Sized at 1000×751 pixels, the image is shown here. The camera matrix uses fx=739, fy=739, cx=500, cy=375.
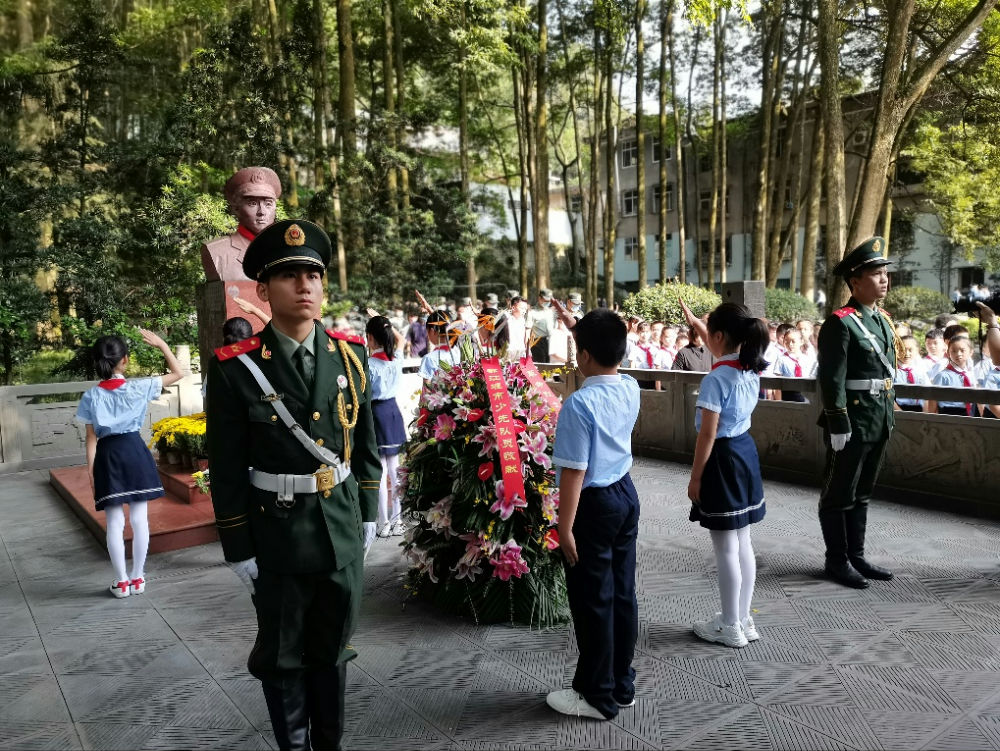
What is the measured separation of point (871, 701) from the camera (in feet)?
10.4

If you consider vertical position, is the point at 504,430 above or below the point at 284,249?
below

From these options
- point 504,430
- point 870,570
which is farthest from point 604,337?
point 870,570

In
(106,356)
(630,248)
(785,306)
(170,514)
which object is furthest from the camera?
(630,248)

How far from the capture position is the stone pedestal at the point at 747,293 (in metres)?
7.42

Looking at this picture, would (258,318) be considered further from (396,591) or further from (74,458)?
(74,458)

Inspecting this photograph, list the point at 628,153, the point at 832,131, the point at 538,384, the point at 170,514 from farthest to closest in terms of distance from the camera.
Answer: the point at 628,153 → the point at 832,131 → the point at 170,514 → the point at 538,384

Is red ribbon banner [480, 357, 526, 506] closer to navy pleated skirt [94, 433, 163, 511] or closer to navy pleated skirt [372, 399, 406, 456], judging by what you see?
navy pleated skirt [372, 399, 406, 456]

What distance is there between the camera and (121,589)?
4.77m

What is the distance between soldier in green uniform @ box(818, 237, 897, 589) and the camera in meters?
4.46

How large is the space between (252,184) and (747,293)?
4856 mm

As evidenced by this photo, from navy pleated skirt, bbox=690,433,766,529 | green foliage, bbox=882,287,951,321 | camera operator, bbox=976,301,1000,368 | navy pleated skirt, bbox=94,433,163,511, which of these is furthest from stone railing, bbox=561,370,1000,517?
green foliage, bbox=882,287,951,321

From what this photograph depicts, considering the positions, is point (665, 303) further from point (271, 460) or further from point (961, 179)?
point (271, 460)

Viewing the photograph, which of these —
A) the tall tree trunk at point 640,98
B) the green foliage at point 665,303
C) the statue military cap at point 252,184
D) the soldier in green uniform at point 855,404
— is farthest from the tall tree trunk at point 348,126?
the soldier in green uniform at point 855,404

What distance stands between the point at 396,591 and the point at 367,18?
21.4 m
